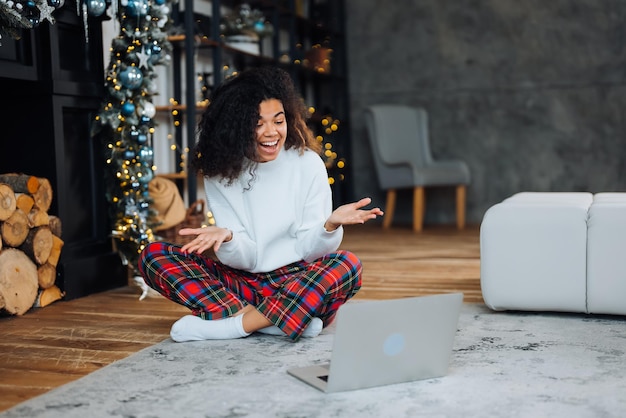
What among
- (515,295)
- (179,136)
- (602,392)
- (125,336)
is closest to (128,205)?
(125,336)

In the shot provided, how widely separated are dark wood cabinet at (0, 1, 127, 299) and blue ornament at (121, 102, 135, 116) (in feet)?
0.37

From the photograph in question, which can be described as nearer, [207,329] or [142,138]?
[207,329]

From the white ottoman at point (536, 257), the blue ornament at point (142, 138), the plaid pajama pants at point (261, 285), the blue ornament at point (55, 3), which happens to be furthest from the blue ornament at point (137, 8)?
the white ottoman at point (536, 257)

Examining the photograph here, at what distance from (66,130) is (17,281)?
0.66m

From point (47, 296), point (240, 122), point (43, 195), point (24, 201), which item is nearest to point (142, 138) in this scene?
point (43, 195)

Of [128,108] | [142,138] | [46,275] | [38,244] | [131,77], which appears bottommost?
[46,275]

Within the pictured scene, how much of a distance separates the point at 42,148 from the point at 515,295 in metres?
1.80

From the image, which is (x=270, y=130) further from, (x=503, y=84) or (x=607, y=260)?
(x=503, y=84)

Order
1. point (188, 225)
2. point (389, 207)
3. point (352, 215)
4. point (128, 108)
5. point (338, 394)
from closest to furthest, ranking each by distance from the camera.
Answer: point (338, 394) < point (352, 215) < point (128, 108) < point (188, 225) < point (389, 207)

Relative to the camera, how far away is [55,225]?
3.01 metres

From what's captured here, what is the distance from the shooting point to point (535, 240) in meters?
2.61

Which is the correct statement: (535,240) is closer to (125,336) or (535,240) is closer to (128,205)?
(125,336)

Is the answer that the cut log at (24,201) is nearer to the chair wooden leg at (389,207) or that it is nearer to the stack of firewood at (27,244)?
the stack of firewood at (27,244)

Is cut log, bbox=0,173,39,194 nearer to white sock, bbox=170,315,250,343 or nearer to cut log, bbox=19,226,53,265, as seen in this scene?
cut log, bbox=19,226,53,265
